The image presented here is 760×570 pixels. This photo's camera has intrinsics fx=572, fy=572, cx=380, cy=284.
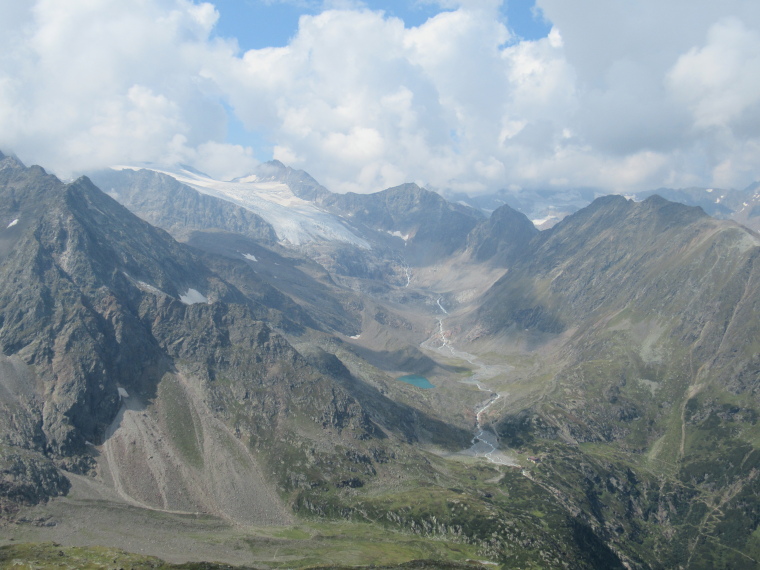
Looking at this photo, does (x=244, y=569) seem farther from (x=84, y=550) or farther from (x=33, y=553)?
(x=33, y=553)

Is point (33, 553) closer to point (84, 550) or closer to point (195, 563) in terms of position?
point (84, 550)

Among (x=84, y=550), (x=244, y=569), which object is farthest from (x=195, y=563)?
(x=84, y=550)

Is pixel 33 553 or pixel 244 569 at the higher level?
pixel 33 553

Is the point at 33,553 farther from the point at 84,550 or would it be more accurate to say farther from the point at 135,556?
the point at 135,556

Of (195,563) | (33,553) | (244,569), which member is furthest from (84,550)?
(244,569)

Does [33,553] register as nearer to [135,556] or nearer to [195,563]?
[135,556]

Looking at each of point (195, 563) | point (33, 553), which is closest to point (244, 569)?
point (195, 563)
